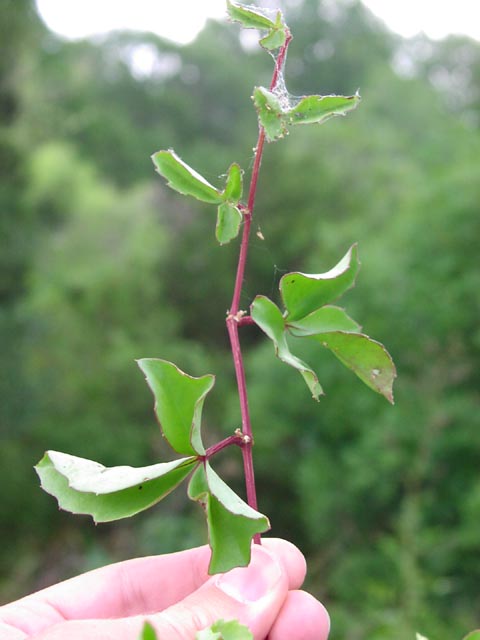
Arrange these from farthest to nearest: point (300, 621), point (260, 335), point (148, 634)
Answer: point (260, 335) → point (300, 621) → point (148, 634)

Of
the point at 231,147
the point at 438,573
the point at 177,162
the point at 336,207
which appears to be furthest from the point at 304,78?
the point at 177,162

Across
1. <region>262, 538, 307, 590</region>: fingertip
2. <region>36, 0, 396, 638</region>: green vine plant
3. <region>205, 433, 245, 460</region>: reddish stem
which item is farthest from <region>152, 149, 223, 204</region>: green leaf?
<region>262, 538, 307, 590</region>: fingertip

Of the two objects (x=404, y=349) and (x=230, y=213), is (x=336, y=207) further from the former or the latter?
(x=230, y=213)

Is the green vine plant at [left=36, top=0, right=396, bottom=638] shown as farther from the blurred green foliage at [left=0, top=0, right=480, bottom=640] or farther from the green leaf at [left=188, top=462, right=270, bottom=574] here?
the blurred green foliage at [left=0, top=0, right=480, bottom=640]

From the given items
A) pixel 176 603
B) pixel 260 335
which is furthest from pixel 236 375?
pixel 260 335

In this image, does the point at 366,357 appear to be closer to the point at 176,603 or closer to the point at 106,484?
the point at 106,484

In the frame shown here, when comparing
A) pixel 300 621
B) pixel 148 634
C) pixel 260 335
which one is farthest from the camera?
pixel 260 335
